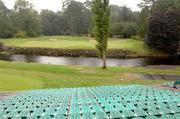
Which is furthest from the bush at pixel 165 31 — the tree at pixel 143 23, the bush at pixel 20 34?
the bush at pixel 20 34

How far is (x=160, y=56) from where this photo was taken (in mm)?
55156

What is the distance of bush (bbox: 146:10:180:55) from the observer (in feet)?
182

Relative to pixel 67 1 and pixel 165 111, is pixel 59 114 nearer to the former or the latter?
pixel 165 111

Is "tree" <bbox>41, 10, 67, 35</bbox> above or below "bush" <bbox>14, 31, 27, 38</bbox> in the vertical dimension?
above

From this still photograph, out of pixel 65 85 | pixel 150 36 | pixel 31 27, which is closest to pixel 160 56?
pixel 150 36

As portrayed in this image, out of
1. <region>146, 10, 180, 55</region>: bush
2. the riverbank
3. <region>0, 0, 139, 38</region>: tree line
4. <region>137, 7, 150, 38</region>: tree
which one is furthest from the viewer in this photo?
<region>0, 0, 139, 38</region>: tree line

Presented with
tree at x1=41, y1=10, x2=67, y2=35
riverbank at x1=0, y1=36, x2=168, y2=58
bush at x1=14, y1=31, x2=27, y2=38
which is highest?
tree at x1=41, y1=10, x2=67, y2=35

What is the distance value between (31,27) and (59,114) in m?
84.9

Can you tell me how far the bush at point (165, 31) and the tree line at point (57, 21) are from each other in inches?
768

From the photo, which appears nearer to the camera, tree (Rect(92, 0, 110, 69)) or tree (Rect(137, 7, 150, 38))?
tree (Rect(92, 0, 110, 69))

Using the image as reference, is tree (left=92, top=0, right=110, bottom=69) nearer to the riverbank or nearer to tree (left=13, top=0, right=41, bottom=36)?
the riverbank

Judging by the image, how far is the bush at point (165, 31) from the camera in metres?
55.4

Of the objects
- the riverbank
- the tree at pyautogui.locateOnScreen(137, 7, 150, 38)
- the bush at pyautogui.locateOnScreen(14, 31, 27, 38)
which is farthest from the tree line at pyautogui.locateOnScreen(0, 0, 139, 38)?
the riverbank

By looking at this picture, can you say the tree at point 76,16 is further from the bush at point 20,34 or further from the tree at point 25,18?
the bush at point 20,34
